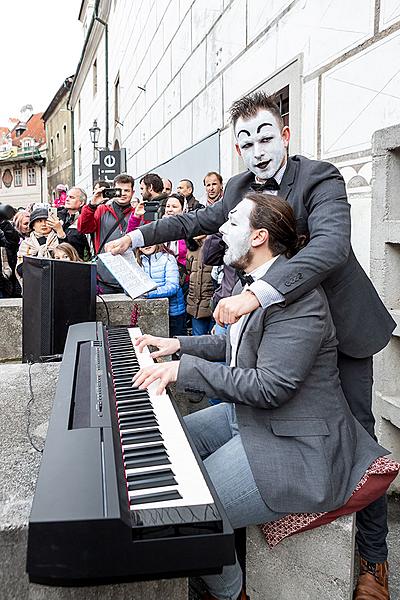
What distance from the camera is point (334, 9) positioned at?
3.91m

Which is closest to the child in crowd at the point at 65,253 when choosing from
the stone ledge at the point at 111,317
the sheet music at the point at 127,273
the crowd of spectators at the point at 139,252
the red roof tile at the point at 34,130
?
the crowd of spectators at the point at 139,252

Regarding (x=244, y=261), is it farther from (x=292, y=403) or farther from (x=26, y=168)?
(x=26, y=168)

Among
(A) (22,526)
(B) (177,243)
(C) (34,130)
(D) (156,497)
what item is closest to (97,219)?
(B) (177,243)

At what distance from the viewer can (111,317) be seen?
12.3ft

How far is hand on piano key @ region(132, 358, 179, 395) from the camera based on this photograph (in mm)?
2018

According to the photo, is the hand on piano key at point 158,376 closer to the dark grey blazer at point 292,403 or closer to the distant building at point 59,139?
the dark grey blazer at point 292,403

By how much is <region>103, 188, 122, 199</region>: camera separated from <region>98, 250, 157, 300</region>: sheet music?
2485 millimetres

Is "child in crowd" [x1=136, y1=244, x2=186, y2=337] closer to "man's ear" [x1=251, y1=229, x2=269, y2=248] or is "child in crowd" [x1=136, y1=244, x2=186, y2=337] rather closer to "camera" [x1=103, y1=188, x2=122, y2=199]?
"camera" [x1=103, y1=188, x2=122, y2=199]

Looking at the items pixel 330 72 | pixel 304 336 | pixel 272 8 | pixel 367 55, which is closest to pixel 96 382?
pixel 304 336

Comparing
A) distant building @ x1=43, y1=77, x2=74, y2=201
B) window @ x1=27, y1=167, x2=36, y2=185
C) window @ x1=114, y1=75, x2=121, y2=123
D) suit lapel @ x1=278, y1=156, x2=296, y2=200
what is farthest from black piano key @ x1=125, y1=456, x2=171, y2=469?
window @ x1=27, y1=167, x2=36, y2=185

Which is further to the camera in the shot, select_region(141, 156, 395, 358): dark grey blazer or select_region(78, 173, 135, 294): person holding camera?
select_region(78, 173, 135, 294): person holding camera

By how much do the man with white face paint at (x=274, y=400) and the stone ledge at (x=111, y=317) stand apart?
164cm

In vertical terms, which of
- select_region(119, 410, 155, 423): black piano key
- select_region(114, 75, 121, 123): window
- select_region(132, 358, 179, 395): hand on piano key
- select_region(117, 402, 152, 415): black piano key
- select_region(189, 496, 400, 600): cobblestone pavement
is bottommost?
select_region(189, 496, 400, 600): cobblestone pavement

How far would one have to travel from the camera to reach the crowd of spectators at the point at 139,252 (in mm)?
4910
